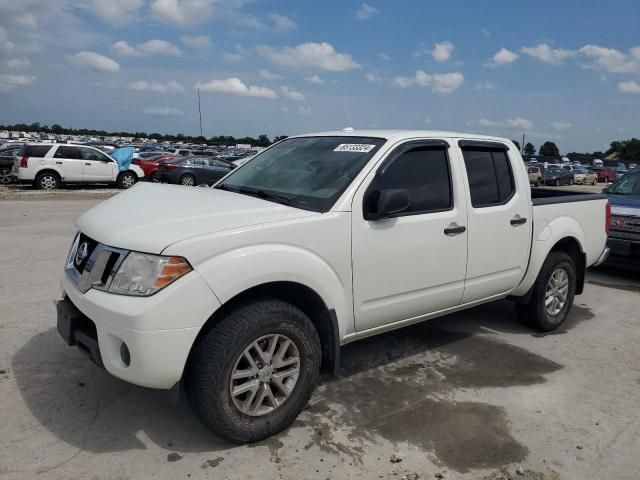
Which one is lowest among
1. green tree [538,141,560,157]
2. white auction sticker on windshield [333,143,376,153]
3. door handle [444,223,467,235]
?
door handle [444,223,467,235]

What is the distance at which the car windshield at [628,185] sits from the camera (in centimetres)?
845

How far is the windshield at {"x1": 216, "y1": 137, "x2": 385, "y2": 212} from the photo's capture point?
3.47 metres

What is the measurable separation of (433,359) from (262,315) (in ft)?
6.80

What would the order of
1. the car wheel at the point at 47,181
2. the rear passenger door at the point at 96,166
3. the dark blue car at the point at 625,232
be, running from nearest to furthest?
the dark blue car at the point at 625,232
the car wheel at the point at 47,181
the rear passenger door at the point at 96,166

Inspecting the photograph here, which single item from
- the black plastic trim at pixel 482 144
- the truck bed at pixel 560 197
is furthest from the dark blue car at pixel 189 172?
the black plastic trim at pixel 482 144

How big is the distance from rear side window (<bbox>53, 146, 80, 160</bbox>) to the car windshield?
716 inches

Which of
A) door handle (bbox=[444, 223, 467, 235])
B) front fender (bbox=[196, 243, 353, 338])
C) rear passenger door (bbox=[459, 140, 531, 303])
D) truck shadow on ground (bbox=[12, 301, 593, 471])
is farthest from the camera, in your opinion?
rear passenger door (bbox=[459, 140, 531, 303])

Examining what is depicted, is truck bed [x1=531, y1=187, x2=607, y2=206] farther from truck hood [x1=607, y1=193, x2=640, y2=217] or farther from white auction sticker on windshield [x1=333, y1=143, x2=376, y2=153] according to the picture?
truck hood [x1=607, y1=193, x2=640, y2=217]

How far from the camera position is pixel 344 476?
2.83 meters

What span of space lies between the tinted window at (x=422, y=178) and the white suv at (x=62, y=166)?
62.5ft

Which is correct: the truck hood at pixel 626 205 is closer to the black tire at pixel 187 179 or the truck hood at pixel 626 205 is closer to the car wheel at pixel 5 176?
the black tire at pixel 187 179

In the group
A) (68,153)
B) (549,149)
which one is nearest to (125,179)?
(68,153)

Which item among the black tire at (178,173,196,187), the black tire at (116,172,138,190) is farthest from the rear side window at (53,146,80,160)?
the black tire at (178,173,196,187)

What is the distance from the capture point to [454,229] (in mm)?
3938
